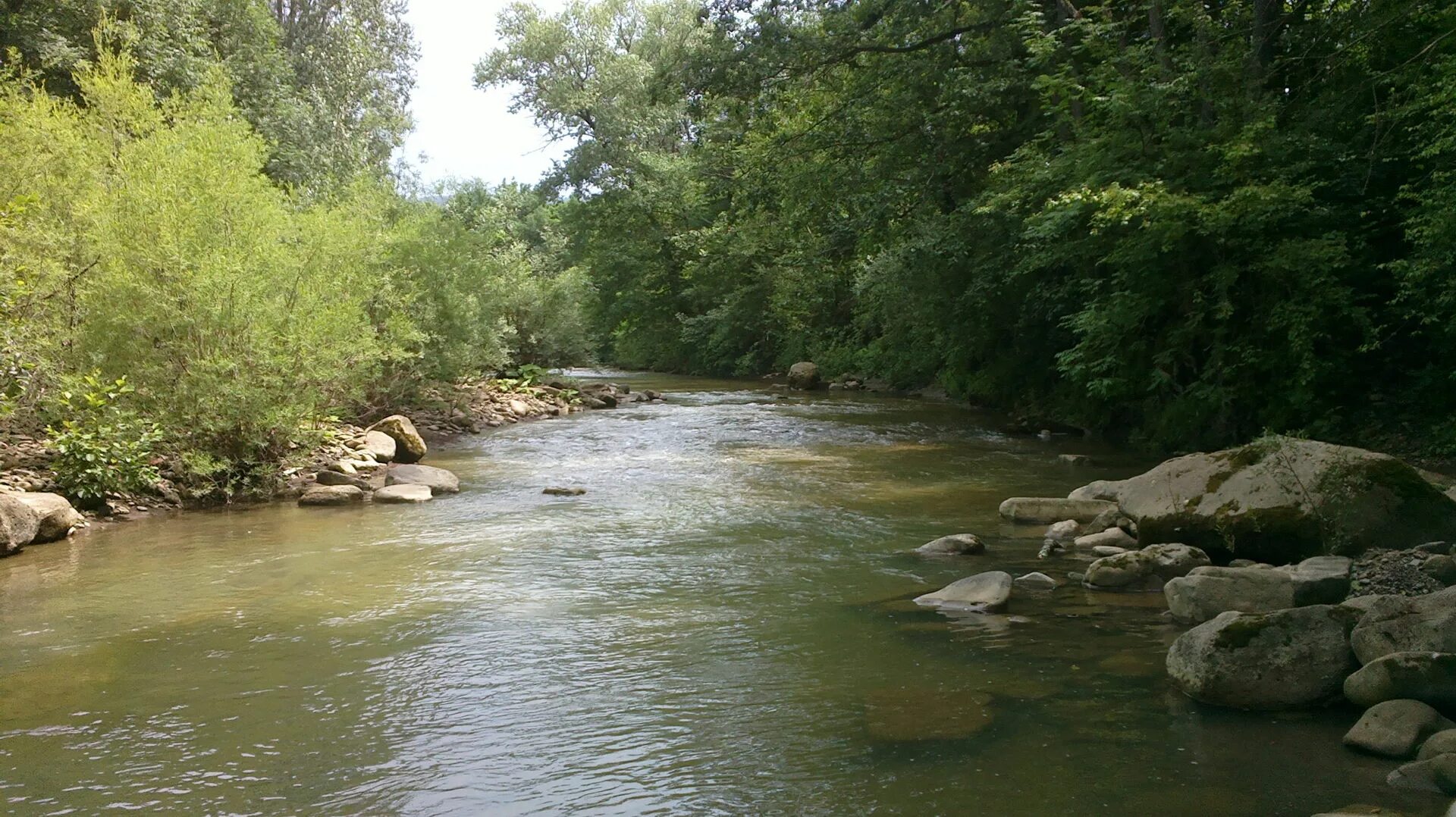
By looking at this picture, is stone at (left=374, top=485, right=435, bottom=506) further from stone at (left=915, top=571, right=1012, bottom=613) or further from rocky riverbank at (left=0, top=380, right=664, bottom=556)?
stone at (left=915, top=571, right=1012, bottom=613)

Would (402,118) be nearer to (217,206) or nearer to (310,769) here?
(217,206)

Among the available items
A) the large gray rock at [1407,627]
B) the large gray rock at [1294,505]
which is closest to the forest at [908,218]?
the large gray rock at [1294,505]

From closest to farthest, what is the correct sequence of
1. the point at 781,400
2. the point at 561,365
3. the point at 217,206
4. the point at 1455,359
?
the point at 1455,359 < the point at 217,206 < the point at 781,400 < the point at 561,365

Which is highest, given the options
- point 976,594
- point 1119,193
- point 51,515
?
point 1119,193

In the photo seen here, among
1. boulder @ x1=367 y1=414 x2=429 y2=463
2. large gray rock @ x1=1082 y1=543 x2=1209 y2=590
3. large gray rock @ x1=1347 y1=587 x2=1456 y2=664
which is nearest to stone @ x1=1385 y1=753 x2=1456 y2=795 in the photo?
large gray rock @ x1=1347 y1=587 x2=1456 y2=664

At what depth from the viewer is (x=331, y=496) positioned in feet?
42.6

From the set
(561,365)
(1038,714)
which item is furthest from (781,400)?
(1038,714)

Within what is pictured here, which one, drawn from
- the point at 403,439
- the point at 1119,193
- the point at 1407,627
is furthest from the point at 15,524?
the point at 1119,193

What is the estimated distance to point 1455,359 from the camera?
1171cm

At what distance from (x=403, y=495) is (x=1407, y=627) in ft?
35.6

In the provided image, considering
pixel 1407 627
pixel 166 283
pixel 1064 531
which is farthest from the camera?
pixel 166 283

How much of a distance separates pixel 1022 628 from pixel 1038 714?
5.19 feet

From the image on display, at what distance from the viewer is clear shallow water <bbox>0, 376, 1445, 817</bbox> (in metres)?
4.78

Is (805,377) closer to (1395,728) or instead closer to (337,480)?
(337,480)
